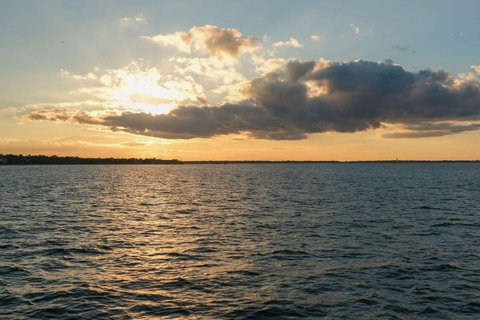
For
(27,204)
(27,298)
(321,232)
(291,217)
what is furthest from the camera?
(27,204)

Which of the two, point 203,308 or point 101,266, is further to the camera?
point 101,266

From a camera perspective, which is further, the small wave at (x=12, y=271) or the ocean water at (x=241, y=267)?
the small wave at (x=12, y=271)

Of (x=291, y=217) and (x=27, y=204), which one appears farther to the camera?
(x=27, y=204)

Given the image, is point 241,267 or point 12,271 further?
point 241,267

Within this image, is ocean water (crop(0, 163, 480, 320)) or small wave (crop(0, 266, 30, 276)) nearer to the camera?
ocean water (crop(0, 163, 480, 320))

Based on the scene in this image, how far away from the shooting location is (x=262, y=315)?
57.0ft

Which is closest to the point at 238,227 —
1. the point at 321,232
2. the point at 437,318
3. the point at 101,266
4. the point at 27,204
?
the point at 321,232

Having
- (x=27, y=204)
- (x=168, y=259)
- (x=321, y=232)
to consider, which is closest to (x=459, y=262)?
(x=321, y=232)

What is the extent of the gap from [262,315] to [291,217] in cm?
3091

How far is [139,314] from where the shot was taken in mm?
17422

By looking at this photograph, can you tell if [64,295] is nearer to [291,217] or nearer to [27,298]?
[27,298]

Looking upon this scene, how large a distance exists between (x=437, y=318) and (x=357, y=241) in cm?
1589

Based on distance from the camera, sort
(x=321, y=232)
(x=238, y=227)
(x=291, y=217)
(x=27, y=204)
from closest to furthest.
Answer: (x=321, y=232) → (x=238, y=227) → (x=291, y=217) → (x=27, y=204)

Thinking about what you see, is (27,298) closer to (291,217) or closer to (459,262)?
(459,262)
